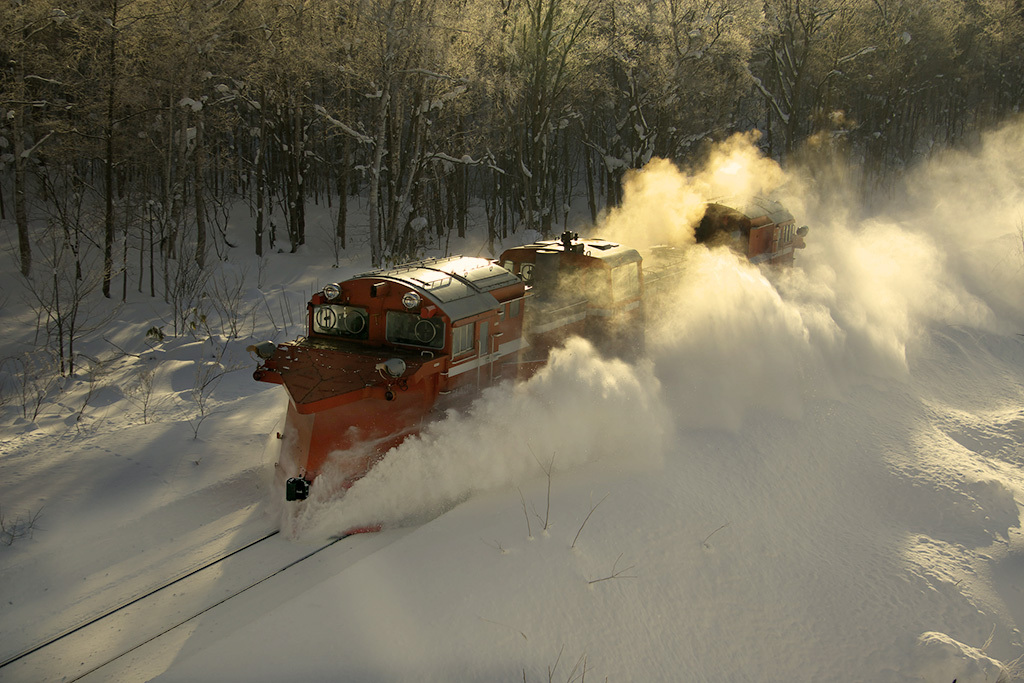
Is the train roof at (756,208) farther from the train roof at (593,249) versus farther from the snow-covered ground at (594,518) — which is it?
the train roof at (593,249)

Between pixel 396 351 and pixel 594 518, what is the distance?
3.13 meters

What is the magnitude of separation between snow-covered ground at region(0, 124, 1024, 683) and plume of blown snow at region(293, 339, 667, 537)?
3cm

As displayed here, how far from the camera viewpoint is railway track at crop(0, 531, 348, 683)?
5.83 meters

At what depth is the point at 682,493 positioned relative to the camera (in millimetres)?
8859

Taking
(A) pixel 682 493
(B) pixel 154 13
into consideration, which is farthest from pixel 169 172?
(A) pixel 682 493

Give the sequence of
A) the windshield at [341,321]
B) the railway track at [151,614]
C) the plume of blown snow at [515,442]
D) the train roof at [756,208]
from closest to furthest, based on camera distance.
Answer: the railway track at [151,614] < the plume of blown snow at [515,442] < the windshield at [341,321] < the train roof at [756,208]

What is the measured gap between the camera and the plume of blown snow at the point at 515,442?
25.7 ft

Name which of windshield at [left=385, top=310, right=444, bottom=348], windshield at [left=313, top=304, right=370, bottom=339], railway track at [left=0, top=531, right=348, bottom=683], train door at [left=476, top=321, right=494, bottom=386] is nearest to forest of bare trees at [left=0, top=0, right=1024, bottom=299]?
windshield at [left=313, top=304, right=370, bottom=339]

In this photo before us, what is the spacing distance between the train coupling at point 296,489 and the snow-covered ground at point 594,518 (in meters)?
0.27

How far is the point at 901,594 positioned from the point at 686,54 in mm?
23200

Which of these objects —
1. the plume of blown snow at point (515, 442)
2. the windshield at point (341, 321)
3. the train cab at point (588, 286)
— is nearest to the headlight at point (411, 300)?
the windshield at point (341, 321)

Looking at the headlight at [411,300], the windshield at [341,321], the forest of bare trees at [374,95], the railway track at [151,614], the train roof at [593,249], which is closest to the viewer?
the railway track at [151,614]

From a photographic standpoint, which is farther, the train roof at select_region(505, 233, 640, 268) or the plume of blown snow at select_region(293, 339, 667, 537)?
the train roof at select_region(505, 233, 640, 268)

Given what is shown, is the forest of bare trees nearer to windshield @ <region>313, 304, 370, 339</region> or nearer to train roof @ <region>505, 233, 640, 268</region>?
windshield @ <region>313, 304, 370, 339</region>
